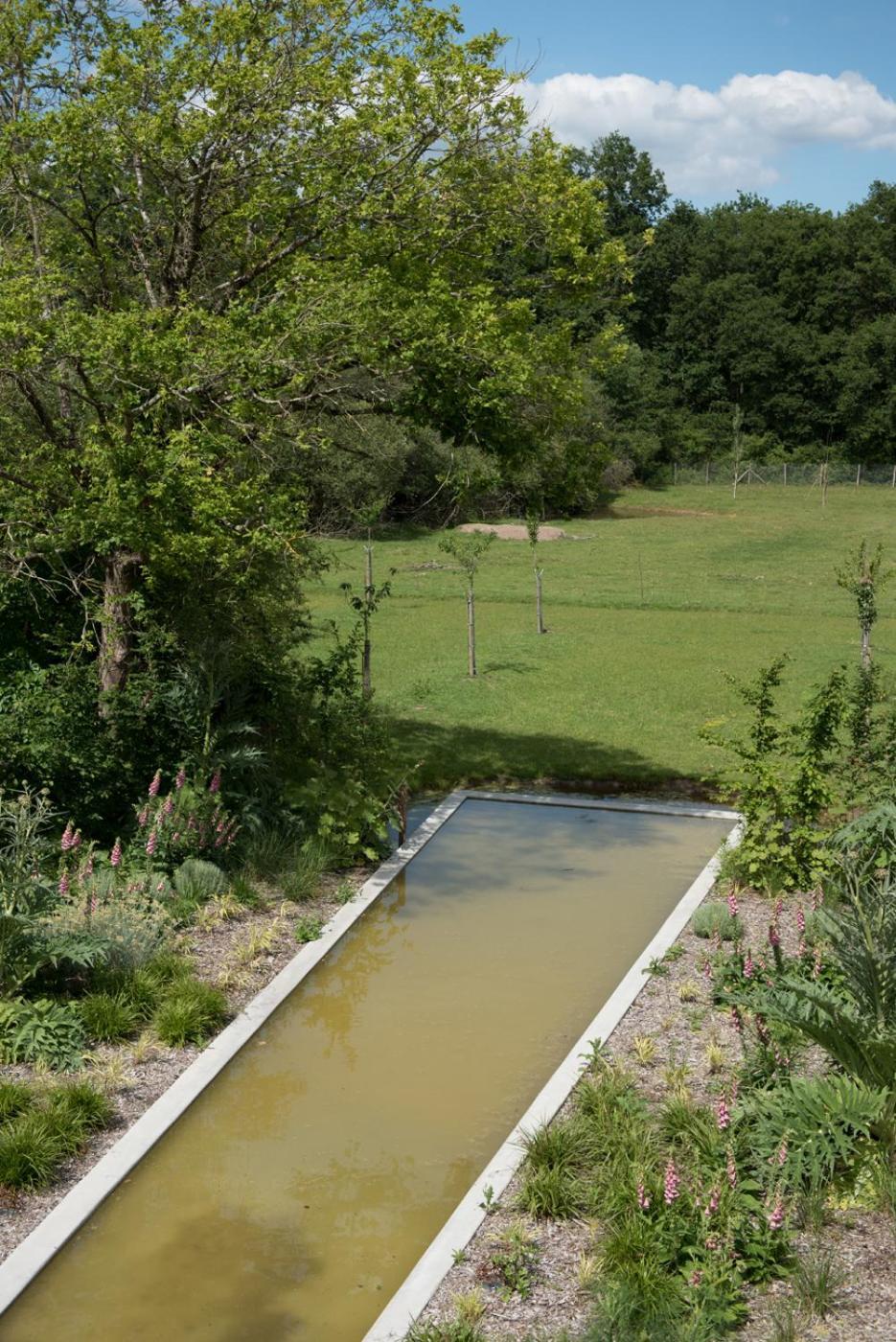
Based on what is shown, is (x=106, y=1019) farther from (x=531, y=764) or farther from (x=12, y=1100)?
(x=531, y=764)

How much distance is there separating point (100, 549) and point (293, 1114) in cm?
497

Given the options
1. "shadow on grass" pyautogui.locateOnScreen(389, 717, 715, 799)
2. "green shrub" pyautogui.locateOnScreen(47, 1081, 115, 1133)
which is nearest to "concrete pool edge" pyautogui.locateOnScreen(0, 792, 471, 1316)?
"green shrub" pyautogui.locateOnScreen(47, 1081, 115, 1133)

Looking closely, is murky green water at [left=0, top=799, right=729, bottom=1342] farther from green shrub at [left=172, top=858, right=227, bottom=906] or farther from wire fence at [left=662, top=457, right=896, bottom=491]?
wire fence at [left=662, top=457, right=896, bottom=491]

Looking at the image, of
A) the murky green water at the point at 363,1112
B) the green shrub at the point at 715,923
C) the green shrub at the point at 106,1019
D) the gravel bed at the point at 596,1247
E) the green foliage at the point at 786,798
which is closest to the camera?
the gravel bed at the point at 596,1247

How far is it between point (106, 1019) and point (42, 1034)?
1.44 feet

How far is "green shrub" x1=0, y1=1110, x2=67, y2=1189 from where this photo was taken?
6750 millimetres

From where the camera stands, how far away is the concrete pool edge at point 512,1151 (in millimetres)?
5875

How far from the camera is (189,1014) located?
845 cm


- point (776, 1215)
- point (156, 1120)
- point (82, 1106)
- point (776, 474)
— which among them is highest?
point (776, 474)

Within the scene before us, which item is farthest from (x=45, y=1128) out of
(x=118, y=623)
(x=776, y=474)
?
(x=776, y=474)

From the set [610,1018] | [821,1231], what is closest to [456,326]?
[610,1018]

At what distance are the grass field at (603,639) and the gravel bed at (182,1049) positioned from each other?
431 centimetres

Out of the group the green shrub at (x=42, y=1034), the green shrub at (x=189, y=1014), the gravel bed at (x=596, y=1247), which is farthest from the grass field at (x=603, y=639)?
the green shrub at (x=42, y=1034)

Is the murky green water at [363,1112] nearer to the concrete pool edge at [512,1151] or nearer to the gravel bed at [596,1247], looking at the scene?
the concrete pool edge at [512,1151]
